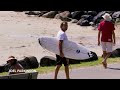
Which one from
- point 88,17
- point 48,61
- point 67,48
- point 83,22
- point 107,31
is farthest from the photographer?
point 88,17

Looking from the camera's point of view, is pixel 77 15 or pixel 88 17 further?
pixel 77 15

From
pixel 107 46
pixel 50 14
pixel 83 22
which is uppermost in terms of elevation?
pixel 107 46

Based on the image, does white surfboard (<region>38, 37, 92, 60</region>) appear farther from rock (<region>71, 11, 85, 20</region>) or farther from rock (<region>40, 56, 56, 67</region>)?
rock (<region>71, 11, 85, 20</region>)

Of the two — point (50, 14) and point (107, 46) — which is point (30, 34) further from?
point (107, 46)

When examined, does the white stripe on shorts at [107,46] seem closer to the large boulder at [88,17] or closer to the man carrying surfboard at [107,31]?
the man carrying surfboard at [107,31]

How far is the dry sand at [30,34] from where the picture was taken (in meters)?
20.3

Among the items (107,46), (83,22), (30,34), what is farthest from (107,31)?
(83,22)

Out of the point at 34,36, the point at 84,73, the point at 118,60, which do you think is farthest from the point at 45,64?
the point at 34,36

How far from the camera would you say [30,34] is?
26406mm

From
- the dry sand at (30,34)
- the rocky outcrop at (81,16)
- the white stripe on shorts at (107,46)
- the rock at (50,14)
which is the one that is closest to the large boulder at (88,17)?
the rocky outcrop at (81,16)
